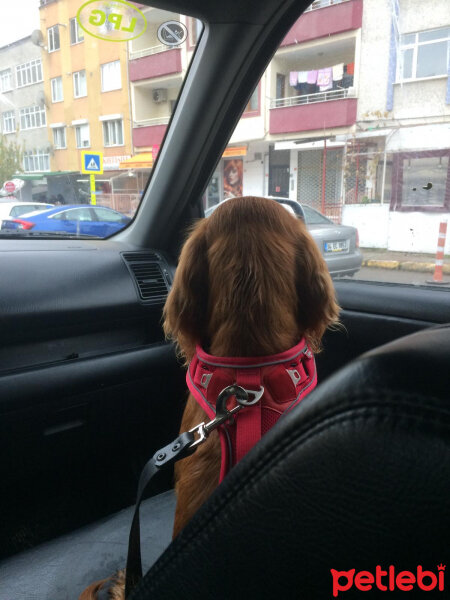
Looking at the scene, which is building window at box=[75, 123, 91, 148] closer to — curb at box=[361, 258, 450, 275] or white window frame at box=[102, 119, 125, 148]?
white window frame at box=[102, 119, 125, 148]

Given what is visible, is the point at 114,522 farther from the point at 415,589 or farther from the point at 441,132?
the point at 441,132

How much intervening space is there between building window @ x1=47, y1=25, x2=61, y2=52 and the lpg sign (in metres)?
0.19

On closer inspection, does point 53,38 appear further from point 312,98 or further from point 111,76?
point 312,98

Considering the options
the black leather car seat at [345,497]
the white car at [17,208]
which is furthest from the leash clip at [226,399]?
the white car at [17,208]

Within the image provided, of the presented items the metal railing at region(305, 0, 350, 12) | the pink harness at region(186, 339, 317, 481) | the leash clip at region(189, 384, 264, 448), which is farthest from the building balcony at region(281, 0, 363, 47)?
the leash clip at region(189, 384, 264, 448)

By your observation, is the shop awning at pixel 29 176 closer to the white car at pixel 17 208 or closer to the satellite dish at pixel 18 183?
the satellite dish at pixel 18 183

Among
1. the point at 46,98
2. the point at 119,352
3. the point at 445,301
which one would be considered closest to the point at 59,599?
the point at 119,352

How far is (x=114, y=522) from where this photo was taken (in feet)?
7.39

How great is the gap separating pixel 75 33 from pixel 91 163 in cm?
65

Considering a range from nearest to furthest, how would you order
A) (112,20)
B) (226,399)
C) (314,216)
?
(226,399), (112,20), (314,216)

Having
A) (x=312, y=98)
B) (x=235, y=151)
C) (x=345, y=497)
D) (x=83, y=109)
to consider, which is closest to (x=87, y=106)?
(x=83, y=109)

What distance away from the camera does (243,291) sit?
1.47m


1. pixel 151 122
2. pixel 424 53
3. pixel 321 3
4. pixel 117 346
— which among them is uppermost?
pixel 321 3

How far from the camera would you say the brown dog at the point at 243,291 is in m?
1.45
